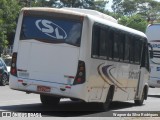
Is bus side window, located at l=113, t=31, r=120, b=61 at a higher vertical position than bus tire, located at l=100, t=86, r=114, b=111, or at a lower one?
higher

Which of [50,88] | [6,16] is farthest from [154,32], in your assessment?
[6,16]

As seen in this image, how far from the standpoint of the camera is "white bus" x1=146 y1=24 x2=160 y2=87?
3027cm

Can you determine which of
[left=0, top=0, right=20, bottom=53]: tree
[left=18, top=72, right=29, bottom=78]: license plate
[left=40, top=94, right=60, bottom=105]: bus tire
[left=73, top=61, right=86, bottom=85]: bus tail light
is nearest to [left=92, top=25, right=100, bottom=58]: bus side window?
[left=73, top=61, right=86, bottom=85]: bus tail light

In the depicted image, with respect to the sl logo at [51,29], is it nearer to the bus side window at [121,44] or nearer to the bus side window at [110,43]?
the bus side window at [110,43]

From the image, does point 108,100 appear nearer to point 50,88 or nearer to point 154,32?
point 50,88

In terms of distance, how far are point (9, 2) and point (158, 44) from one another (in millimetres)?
27504

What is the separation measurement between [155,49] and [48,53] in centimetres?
1454

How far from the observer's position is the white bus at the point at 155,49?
30266 mm

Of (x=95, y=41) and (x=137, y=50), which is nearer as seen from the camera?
(x=95, y=41)

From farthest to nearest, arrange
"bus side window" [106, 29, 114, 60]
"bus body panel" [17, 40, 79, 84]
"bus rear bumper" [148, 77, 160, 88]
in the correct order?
"bus rear bumper" [148, 77, 160, 88] → "bus side window" [106, 29, 114, 60] → "bus body panel" [17, 40, 79, 84]

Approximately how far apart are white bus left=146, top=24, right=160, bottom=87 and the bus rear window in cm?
1414

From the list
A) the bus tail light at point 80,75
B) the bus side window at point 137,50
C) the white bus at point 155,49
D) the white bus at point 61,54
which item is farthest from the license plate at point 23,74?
the white bus at point 155,49

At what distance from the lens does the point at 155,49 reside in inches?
1196

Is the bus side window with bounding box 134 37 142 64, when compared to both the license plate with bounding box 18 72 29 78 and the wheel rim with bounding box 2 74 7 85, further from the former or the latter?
the wheel rim with bounding box 2 74 7 85
